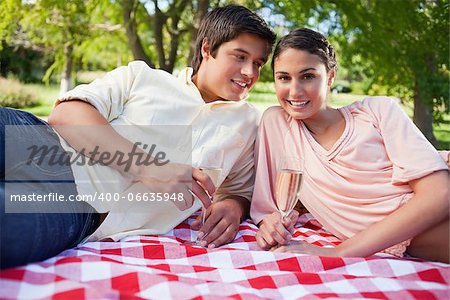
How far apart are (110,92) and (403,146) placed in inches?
51.8

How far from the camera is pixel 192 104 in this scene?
2520mm

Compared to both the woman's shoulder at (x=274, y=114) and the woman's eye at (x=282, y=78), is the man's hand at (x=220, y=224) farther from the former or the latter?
the woman's eye at (x=282, y=78)

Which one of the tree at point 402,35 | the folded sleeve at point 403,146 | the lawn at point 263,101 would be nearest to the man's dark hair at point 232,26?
the folded sleeve at point 403,146

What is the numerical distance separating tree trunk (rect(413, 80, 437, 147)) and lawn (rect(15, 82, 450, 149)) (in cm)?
17

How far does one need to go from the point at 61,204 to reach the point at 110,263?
372 mm

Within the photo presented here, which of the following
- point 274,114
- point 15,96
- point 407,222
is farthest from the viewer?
point 15,96

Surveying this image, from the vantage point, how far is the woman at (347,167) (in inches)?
78.9

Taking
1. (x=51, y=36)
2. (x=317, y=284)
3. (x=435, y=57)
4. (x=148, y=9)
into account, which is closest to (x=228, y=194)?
(x=317, y=284)

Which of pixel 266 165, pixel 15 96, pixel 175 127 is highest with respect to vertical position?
pixel 175 127

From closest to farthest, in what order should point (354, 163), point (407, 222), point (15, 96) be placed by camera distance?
point (407, 222), point (354, 163), point (15, 96)

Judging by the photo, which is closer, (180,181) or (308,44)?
(180,181)

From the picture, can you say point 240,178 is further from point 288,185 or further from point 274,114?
point 288,185

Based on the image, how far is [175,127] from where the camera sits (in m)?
2.43

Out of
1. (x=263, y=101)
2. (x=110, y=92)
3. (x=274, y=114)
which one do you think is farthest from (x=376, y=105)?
(x=263, y=101)
